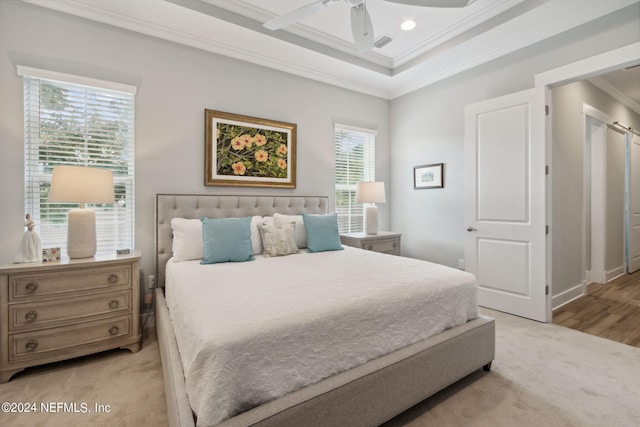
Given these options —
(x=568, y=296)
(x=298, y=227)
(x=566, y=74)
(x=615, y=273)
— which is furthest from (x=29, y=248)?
(x=615, y=273)

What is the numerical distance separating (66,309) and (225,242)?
3.82 feet

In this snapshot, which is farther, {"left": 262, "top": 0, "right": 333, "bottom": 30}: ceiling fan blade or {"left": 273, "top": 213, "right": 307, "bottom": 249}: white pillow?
{"left": 273, "top": 213, "right": 307, "bottom": 249}: white pillow

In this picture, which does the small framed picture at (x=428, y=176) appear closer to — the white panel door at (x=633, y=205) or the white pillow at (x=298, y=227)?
the white pillow at (x=298, y=227)

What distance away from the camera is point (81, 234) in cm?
227

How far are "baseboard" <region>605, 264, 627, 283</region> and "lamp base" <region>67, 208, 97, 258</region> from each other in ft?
20.3

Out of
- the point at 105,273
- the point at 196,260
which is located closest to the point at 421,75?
the point at 196,260

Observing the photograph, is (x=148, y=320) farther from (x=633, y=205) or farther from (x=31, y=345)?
(x=633, y=205)

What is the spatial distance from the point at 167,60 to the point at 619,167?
6386 mm

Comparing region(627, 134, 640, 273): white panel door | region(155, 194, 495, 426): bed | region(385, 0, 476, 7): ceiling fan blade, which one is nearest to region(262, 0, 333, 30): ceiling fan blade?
region(385, 0, 476, 7): ceiling fan blade

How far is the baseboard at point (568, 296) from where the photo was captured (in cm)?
329

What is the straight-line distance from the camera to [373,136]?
4.51m

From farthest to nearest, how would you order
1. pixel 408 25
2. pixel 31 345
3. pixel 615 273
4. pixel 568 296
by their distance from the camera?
pixel 615 273
pixel 568 296
pixel 408 25
pixel 31 345

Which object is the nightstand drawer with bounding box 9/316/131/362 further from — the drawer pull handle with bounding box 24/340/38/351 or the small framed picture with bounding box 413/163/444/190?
the small framed picture with bounding box 413/163/444/190

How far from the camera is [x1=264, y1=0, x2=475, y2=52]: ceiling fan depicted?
6.36ft
